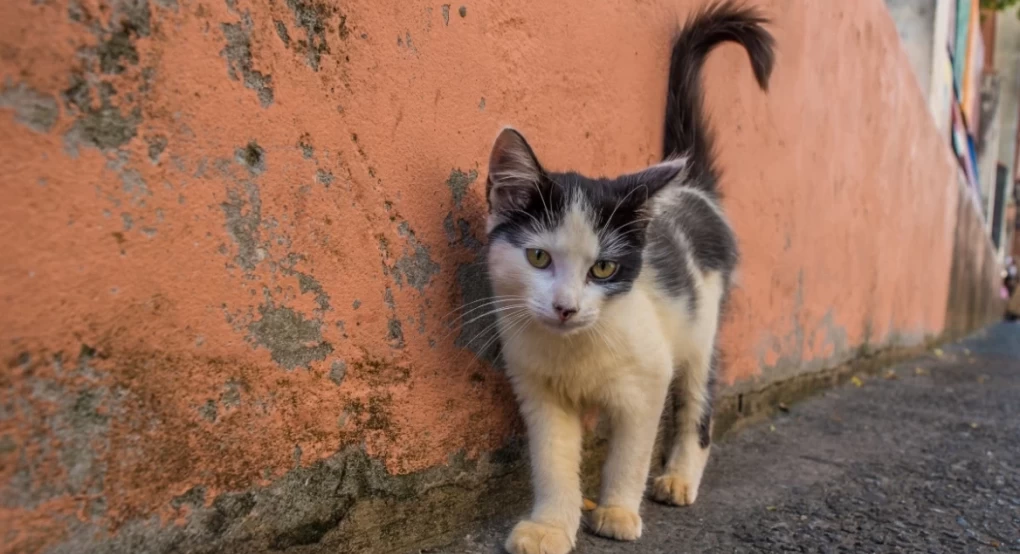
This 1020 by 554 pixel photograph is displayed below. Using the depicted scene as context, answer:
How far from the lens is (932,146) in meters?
7.43

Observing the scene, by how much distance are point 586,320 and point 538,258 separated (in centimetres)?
19

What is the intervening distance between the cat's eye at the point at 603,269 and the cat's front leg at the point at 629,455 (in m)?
0.34

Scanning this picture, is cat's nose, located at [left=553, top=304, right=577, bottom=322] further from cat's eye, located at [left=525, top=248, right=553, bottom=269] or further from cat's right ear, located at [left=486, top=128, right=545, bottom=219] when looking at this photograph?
cat's right ear, located at [left=486, top=128, right=545, bottom=219]

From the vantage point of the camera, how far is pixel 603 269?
1.75 m

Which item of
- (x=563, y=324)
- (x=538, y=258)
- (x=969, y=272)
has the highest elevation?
(x=538, y=258)

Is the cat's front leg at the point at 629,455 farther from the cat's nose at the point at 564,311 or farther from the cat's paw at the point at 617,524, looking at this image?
the cat's nose at the point at 564,311

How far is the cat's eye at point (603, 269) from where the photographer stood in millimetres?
1740

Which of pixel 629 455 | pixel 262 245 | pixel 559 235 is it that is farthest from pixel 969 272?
pixel 262 245

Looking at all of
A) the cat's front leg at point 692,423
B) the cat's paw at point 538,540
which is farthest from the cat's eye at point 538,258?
the cat's front leg at point 692,423

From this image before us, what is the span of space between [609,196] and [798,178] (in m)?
2.19

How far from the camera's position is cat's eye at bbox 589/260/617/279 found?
1.74 meters

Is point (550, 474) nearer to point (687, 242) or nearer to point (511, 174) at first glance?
point (511, 174)

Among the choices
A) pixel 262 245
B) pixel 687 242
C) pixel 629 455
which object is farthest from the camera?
pixel 687 242

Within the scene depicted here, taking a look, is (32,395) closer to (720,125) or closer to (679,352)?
(679,352)
